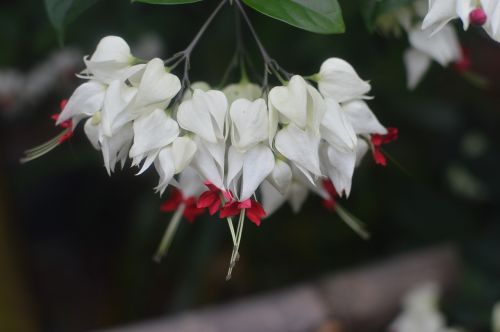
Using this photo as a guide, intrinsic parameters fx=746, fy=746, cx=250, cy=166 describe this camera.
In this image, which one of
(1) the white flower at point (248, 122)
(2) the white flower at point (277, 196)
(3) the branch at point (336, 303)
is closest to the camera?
(1) the white flower at point (248, 122)

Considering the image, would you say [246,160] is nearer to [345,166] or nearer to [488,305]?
[345,166]

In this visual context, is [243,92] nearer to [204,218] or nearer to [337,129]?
[337,129]

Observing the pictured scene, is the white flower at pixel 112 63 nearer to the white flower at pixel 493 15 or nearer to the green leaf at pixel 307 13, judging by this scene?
the green leaf at pixel 307 13

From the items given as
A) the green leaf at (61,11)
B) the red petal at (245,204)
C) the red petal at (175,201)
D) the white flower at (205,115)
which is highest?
the green leaf at (61,11)

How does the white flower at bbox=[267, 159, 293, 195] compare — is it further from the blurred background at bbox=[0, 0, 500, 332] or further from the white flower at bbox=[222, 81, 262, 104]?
the blurred background at bbox=[0, 0, 500, 332]

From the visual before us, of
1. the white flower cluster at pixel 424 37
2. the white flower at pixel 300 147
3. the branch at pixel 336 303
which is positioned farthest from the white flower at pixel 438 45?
the branch at pixel 336 303

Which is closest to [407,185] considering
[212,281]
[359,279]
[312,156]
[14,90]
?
[359,279]

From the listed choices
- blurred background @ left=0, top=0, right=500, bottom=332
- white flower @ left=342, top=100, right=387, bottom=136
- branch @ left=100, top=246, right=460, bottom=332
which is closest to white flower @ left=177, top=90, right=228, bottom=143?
white flower @ left=342, top=100, right=387, bottom=136
